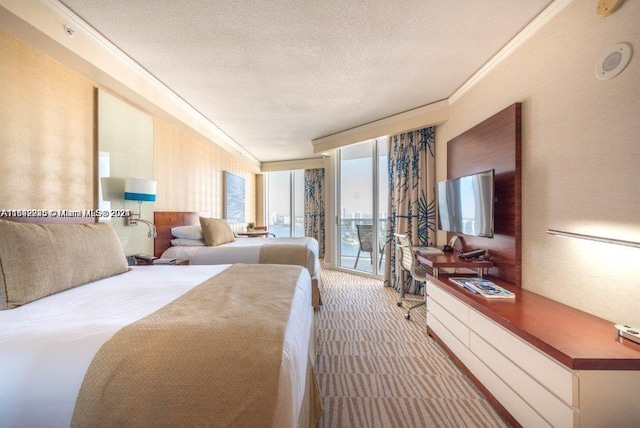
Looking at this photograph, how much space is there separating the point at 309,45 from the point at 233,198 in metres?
3.99

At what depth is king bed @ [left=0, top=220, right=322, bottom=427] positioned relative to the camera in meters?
0.84

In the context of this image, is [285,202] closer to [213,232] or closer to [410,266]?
[213,232]

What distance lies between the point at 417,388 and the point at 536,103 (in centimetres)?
227

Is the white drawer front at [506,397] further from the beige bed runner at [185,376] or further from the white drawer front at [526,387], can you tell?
the beige bed runner at [185,376]

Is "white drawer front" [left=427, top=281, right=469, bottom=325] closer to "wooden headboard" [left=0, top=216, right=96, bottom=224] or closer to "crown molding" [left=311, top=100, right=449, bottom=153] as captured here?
"crown molding" [left=311, top=100, right=449, bottom=153]

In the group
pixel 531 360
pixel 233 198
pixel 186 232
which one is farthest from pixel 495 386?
pixel 233 198

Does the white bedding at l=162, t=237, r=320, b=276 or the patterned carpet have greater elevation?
the white bedding at l=162, t=237, r=320, b=276

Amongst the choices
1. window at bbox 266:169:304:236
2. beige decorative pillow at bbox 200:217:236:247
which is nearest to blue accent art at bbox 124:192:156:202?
beige decorative pillow at bbox 200:217:236:247

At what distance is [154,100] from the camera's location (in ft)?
9.04

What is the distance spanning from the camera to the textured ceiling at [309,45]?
1.82m

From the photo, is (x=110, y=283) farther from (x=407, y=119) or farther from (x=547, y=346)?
(x=407, y=119)

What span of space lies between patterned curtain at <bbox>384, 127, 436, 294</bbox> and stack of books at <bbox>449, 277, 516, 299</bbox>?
1582mm

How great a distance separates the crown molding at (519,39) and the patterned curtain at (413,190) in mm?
994

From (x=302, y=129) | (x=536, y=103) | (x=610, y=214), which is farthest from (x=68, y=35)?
(x=610, y=214)
